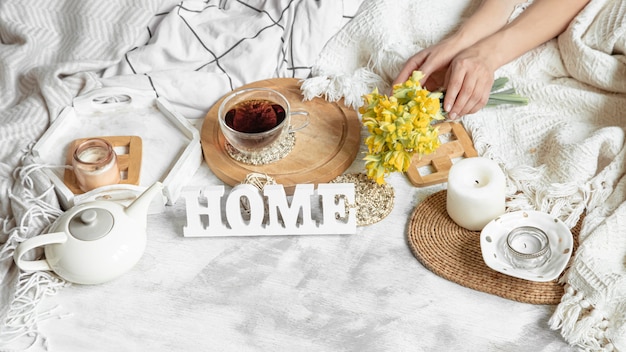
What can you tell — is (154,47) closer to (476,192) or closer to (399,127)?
(399,127)

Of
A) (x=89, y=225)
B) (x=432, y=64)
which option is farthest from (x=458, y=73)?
(x=89, y=225)

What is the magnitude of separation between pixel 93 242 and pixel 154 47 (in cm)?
54

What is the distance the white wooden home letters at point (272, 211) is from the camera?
1.35 meters

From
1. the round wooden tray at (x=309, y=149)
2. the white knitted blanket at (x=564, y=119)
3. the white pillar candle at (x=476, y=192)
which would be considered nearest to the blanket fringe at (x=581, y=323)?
the white knitted blanket at (x=564, y=119)

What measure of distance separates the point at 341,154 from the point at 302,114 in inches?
5.5

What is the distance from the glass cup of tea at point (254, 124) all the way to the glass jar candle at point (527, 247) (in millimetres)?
478

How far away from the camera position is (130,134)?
5.08 ft

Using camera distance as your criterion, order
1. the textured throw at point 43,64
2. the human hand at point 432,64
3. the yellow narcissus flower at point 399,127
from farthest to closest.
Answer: the human hand at point 432,64 → the textured throw at point 43,64 → the yellow narcissus flower at point 399,127

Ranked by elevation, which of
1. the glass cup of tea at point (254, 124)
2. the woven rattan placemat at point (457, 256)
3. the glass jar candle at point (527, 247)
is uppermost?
the glass cup of tea at point (254, 124)

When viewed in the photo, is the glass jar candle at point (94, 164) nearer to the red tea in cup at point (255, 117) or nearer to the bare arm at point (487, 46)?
the red tea in cup at point (255, 117)

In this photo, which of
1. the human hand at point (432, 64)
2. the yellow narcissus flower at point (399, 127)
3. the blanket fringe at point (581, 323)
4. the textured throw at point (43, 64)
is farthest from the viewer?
the human hand at point (432, 64)

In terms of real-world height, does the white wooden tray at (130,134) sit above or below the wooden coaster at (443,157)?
below

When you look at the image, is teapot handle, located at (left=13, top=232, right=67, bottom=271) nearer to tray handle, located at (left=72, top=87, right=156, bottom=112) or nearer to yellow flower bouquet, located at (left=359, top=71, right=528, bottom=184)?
tray handle, located at (left=72, top=87, right=156, bottom=112)

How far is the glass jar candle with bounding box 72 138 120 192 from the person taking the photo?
1389 millimetres
